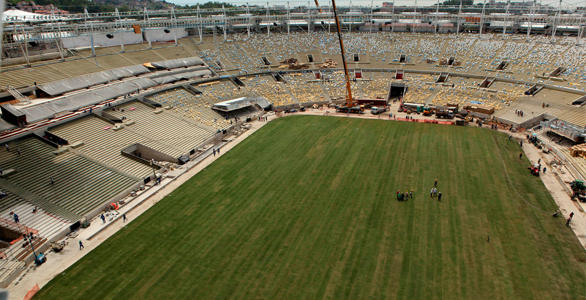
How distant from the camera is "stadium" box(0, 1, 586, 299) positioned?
23.1 meters

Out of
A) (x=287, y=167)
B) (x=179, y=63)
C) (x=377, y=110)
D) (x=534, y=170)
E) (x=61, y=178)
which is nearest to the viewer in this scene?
(x=61, y=178)

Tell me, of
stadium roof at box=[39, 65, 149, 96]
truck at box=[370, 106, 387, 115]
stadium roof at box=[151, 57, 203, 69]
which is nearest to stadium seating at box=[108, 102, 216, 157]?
stadium roof at box=[39, 65, 149, 96]

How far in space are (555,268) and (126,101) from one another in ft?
158

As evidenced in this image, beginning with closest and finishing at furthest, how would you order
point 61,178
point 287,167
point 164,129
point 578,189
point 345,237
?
point 345,237 < point 578,189 < point 61,178 < point 287,167 < point 164,129

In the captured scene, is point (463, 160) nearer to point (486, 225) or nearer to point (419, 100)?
point (486, 225)

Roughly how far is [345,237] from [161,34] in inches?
2481

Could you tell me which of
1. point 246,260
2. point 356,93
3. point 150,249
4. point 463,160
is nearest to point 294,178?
point 246,260

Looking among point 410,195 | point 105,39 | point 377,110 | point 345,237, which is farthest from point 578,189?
point 105,39

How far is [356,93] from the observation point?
63.0m

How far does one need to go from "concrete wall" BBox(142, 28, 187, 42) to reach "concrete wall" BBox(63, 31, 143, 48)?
1675 mm

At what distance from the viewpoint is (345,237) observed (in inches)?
1030

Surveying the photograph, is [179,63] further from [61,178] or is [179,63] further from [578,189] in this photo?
[578,189]

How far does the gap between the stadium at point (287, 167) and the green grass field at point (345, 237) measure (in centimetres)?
15

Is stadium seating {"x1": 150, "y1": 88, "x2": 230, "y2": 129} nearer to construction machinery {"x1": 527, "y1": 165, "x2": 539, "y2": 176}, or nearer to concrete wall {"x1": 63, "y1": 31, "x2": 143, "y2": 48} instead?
concrete wall {"x1": 63, "y1": 31, "x2": 143, "y2": 48}
